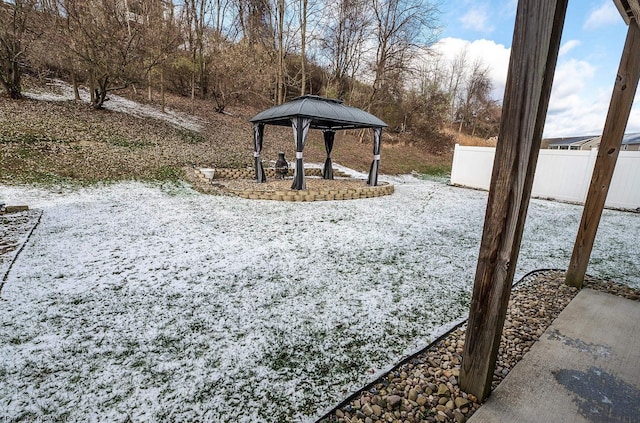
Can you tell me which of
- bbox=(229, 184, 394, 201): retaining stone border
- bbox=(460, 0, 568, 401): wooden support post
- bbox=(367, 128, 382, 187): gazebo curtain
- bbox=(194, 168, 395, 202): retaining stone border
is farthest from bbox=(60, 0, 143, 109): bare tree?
bbox=(460, 0, 568, 401): wooden support post

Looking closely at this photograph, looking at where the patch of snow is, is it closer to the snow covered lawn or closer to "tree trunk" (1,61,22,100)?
"tree trunk" (1,61,22,100)

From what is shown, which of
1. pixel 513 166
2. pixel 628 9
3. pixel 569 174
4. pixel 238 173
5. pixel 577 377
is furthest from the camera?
pixel 238 173

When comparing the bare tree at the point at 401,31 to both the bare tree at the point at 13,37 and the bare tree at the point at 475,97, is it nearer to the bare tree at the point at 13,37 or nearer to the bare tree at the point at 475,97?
the bare tree at the point at 475,97

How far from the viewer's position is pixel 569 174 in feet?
23.7

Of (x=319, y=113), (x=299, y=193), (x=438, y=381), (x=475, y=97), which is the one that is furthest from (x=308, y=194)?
(x=475, y=97)

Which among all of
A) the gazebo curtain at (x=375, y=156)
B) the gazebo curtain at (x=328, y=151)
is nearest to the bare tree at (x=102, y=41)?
the gazebo curtain at (x=328, y=151)

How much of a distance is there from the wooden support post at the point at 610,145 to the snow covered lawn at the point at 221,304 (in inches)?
20.7

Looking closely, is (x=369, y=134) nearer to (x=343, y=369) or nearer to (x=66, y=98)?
(x=66, y=98)

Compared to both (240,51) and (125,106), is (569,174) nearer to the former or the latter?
(240,51)

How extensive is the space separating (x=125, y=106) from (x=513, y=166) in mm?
13094

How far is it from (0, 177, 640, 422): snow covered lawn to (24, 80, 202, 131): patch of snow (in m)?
6.96

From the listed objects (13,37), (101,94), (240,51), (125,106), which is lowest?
(125,106)

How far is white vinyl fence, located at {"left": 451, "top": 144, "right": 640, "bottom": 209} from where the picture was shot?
634 cm

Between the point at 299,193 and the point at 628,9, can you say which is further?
the point at 299,193
